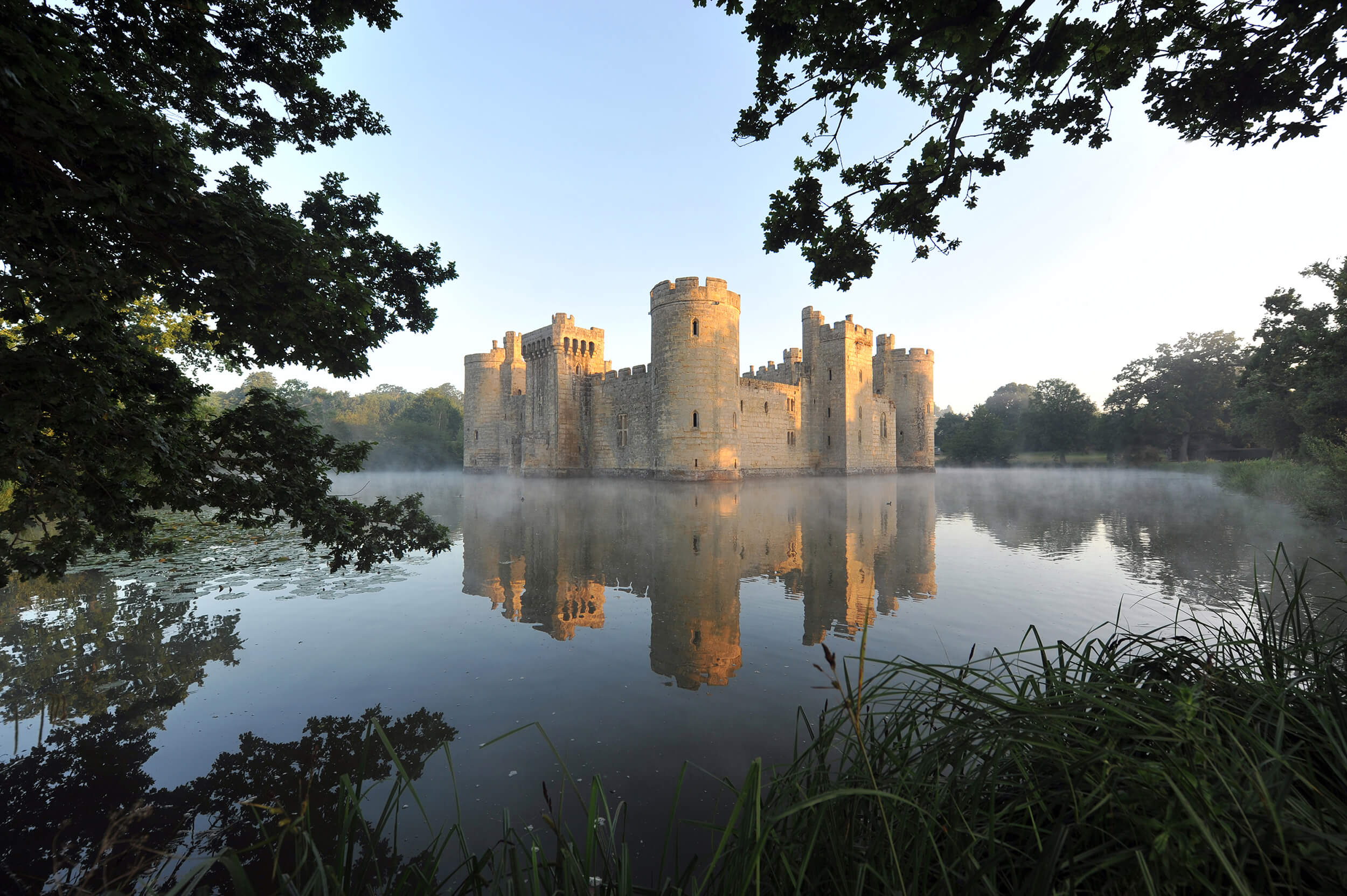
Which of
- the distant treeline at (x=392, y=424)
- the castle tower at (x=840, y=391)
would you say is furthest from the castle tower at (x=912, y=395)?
the distant treeline at (x=392, y=424)

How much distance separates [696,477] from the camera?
2495 centimetres

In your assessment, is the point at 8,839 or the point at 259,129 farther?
the point at 259,129

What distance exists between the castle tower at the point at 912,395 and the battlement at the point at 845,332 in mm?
6196

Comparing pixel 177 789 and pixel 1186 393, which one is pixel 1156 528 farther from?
pixel 1186 393

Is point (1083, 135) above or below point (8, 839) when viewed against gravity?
above

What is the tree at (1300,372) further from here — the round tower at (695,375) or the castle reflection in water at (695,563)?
the round tower at (695,375)

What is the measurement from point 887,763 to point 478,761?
2.23 metres

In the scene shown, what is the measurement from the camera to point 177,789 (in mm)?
2773

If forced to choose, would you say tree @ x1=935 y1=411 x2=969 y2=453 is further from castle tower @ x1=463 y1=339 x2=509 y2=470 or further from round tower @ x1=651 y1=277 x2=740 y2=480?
castle tower @ x1=463 y1=339 x2=509 y2=470

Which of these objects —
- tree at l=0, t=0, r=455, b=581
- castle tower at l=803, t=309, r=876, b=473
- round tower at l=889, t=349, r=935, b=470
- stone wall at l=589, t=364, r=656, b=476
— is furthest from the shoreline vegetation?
round tower at l=889, t=349, r=935, b=470

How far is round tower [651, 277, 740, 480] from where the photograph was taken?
24875 mm

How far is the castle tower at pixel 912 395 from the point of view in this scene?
40000mm

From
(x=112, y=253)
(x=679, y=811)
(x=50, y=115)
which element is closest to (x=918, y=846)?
(x=679, y=811)

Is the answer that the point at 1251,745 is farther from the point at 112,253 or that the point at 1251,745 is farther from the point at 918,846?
the point at 112,253
